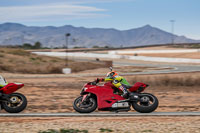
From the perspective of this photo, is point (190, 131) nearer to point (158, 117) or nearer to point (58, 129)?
point (158, 117)

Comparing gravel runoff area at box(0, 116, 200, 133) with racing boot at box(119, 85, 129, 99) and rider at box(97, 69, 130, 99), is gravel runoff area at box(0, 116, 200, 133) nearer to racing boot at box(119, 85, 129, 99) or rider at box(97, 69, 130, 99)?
racing boot at box(119, 85, 129, 99)

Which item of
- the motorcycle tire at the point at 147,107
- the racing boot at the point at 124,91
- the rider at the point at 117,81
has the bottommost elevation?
the motorcycle tire at the point at 147,107

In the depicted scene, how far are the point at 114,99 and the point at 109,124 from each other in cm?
168

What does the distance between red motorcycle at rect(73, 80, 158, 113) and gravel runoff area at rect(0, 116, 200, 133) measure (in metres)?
0.62

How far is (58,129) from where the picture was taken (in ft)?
29.8

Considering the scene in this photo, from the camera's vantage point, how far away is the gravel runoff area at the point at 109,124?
8.93m

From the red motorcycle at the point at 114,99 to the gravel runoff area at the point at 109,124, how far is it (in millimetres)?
618

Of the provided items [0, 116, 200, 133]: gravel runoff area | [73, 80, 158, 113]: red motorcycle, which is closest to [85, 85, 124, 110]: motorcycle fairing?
[73, 80, 158, 113]: red motorcycle

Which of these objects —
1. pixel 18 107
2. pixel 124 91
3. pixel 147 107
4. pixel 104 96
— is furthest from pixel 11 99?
pixel 147 107

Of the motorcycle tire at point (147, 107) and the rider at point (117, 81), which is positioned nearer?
the rider at point (117, 81)

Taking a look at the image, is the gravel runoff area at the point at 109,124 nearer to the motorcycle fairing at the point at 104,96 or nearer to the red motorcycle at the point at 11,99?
the motorcycle fairing at the point at 104,96

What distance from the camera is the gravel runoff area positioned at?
29.3ft

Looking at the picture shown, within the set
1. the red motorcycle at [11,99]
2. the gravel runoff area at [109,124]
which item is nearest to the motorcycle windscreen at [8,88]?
the red motorcycle at [11,99]

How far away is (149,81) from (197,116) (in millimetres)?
14444
